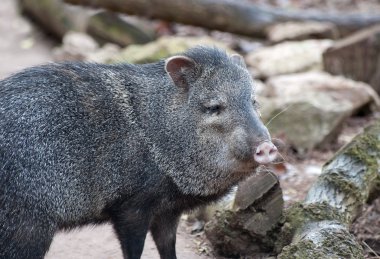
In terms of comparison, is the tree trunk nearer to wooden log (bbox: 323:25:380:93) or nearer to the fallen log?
wooden log (bbox: 323:25:380:93)

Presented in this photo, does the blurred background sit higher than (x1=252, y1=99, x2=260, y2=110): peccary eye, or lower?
lower

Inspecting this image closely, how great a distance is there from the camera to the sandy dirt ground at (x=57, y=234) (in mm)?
5906

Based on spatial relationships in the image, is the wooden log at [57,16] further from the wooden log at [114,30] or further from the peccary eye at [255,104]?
the peccary eye at [255,104]

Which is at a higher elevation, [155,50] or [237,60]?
[237,60]

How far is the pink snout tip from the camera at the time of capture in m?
4.56

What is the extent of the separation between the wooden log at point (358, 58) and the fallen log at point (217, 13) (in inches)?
82.8

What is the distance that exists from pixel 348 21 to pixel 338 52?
2.58m

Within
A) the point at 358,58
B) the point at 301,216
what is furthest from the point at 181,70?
the point at 358,58

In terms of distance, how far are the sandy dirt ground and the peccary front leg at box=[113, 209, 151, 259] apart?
48 cm

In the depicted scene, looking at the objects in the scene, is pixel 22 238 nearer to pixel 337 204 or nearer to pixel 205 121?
pixel 205 121

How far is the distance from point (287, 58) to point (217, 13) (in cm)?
195

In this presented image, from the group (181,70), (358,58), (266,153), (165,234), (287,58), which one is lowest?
(287,58)

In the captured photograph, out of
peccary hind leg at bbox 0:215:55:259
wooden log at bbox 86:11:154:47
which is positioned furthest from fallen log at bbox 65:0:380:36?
peccary hind leg at bbox 0:215:55:259

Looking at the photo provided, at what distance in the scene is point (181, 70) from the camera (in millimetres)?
5188
